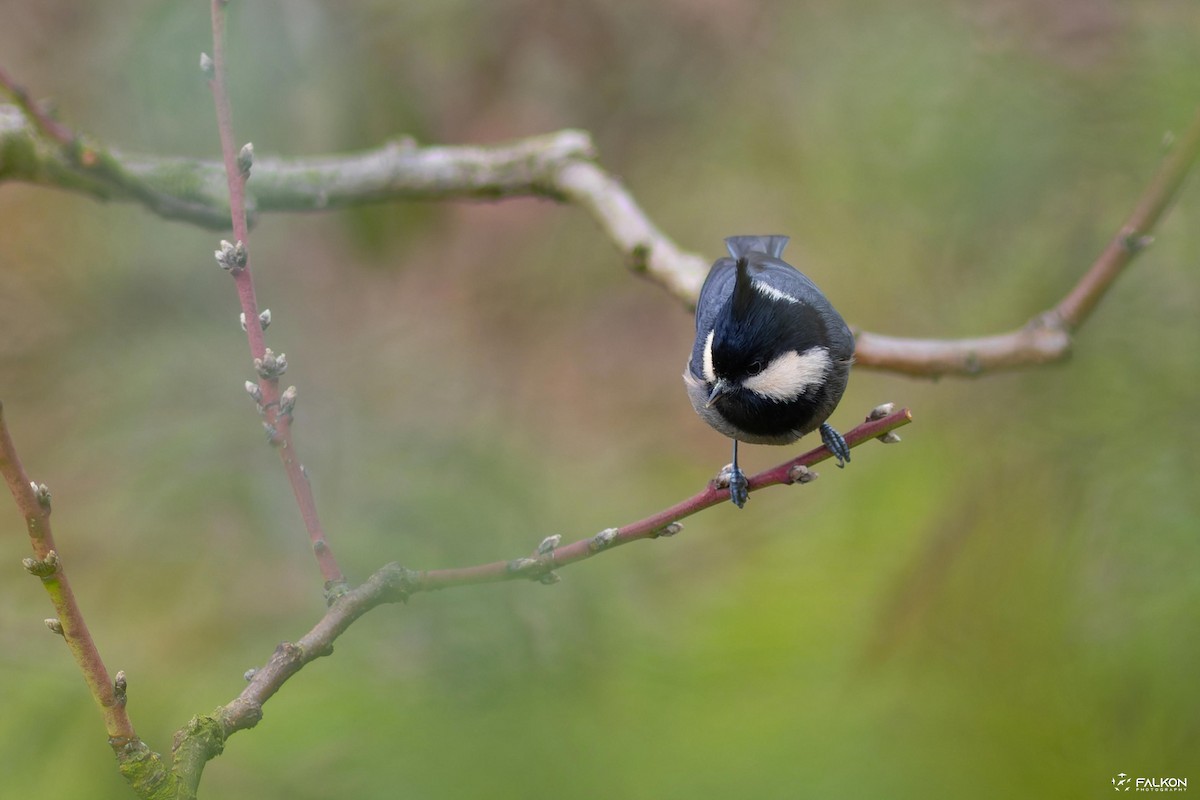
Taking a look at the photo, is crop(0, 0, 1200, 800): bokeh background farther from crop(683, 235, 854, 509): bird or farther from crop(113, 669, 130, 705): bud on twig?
crop(683, 235, 854, 509): bird

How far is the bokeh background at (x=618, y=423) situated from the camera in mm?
1535

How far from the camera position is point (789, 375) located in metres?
2.21

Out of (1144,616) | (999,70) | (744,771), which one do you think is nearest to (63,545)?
(744,771)

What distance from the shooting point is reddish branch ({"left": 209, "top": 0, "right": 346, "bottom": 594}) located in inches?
45.1

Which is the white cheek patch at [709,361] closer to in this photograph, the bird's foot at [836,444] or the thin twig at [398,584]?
the bird's foot at [836,444]

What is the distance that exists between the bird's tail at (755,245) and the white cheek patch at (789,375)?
28.6 inches

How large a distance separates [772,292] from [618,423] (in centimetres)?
346

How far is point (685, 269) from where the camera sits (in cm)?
262

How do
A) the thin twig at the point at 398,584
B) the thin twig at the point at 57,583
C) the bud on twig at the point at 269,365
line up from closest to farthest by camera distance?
1. the thin twig at the point at 57,583
2. the thin twig at the point at 398,584
3. the bud on twig at the point at 269,365

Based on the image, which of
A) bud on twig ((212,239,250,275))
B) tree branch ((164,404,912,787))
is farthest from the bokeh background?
bud on twig ((212,239,250,275))

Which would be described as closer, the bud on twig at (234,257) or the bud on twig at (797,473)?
the bud on twig at (234,257)

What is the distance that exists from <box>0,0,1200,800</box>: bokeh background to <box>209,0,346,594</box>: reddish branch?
0.98 feet

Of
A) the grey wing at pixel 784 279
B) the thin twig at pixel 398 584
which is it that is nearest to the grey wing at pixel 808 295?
the grey wing at pixel 784 279

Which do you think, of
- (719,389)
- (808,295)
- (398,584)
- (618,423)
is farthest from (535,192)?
(618,423)
